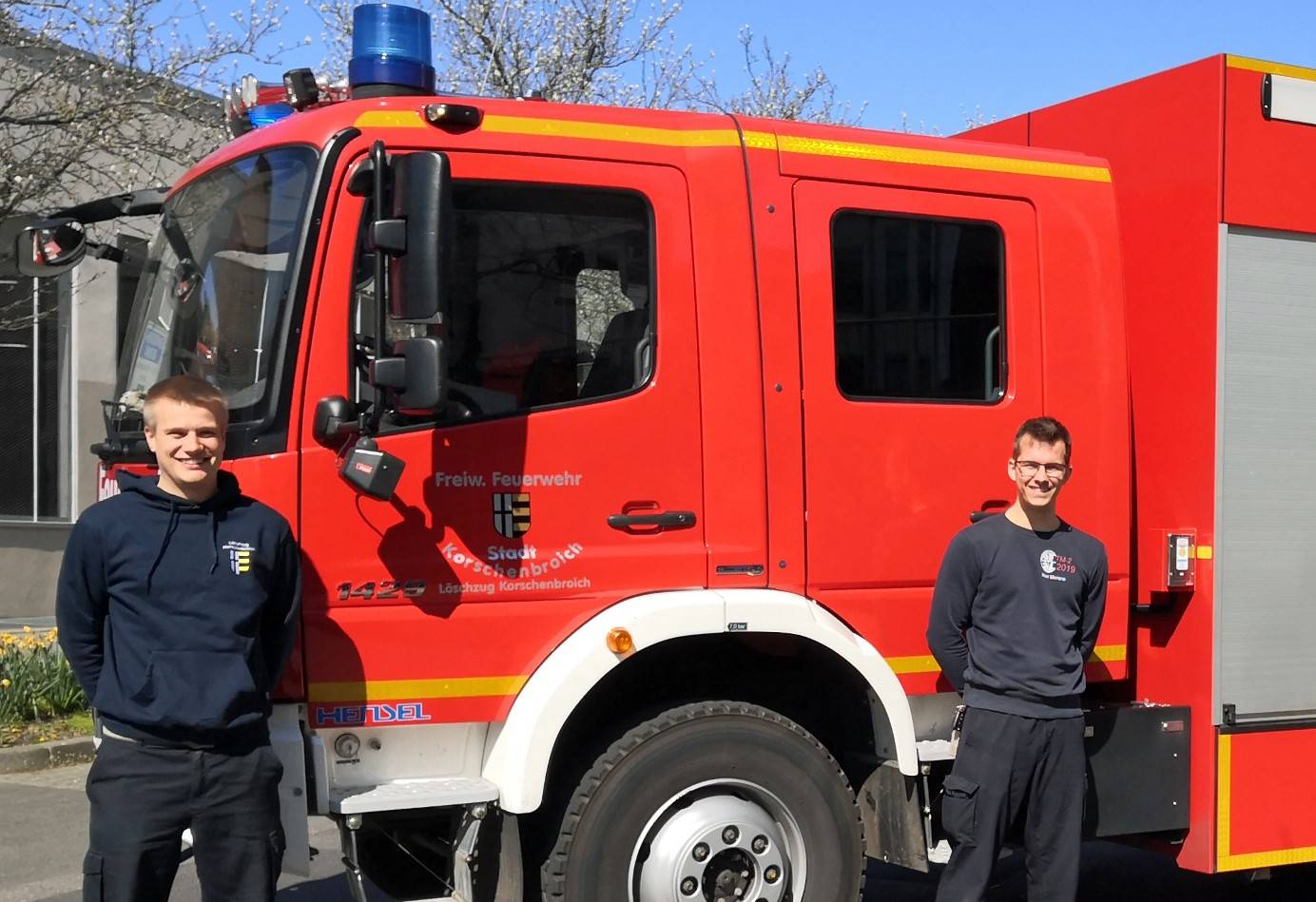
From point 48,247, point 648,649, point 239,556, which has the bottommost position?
point 648,649

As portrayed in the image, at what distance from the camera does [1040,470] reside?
14.8 ft

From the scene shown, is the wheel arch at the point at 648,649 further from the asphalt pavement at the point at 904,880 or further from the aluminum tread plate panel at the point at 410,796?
the asphalt pavement at the point at 904,880

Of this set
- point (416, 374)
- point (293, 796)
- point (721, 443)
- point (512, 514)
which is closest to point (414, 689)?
point (293, 796)

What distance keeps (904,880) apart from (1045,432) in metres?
2.81

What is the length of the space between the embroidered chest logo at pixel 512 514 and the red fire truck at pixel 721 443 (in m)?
0.02

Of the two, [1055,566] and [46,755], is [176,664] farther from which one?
[46,755]

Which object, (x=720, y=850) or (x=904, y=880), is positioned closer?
(x=720, y=850)

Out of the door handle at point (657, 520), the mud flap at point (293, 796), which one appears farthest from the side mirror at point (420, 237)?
the mud flap at point (293, 796)

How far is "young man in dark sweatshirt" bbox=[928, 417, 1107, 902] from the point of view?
4523 mm

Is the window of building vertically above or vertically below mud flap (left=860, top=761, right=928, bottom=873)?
above

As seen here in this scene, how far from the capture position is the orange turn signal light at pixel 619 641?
4266 mm

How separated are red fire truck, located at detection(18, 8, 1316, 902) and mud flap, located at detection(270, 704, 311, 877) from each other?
13 millimetres

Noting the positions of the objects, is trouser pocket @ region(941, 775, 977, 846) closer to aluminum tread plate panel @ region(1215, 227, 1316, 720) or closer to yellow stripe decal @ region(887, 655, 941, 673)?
yellow stripe decal @ region(887, 655, 941, 673)

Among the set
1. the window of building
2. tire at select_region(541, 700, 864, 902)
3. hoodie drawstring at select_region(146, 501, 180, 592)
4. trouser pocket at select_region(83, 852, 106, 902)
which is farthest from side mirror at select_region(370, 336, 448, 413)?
the window of building
